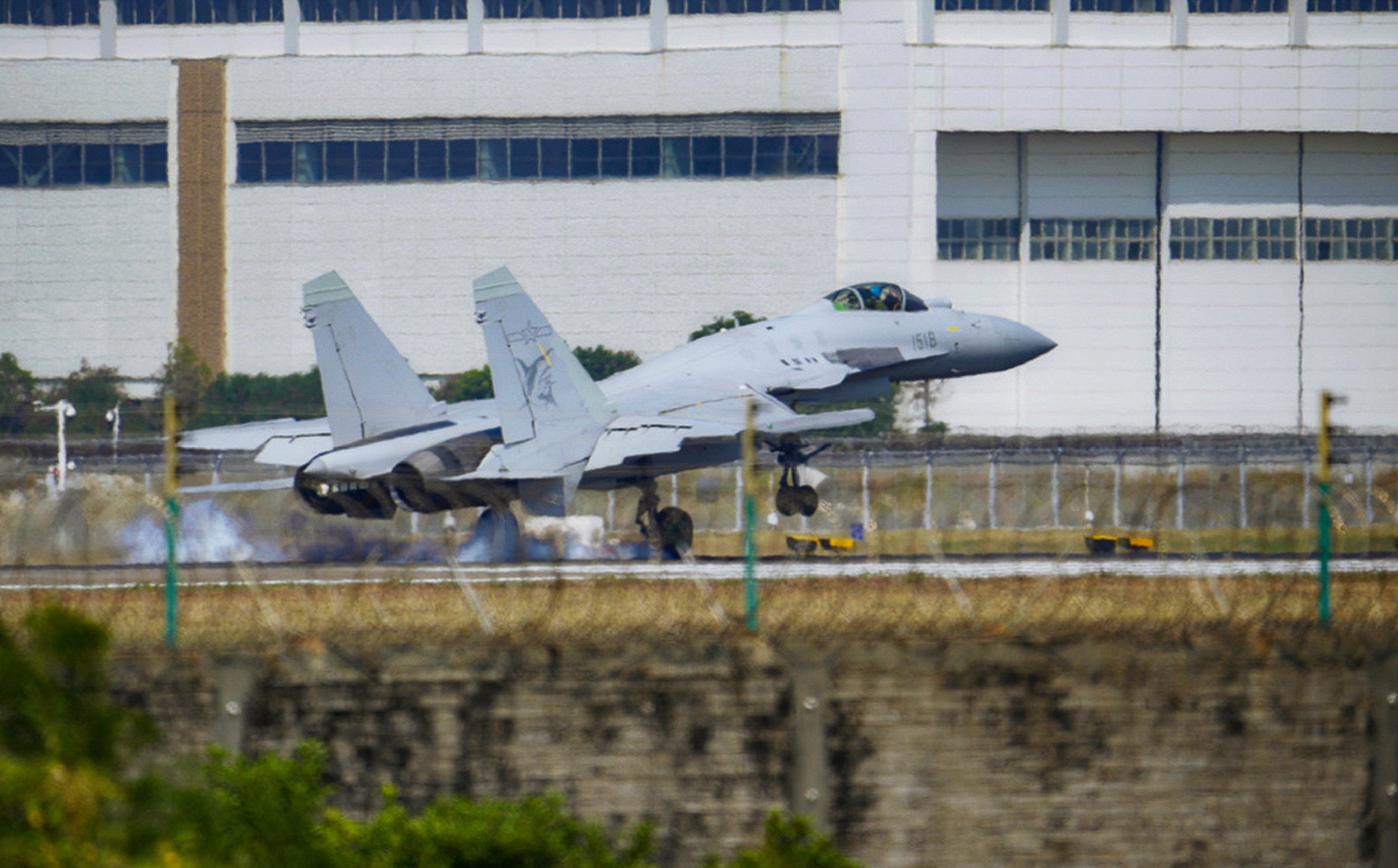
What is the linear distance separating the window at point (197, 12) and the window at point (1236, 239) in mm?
37871

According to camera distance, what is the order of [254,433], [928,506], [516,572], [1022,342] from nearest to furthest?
[516,572]
[928,506]
[254,433]
[1022,342]

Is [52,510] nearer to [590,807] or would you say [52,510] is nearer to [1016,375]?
[590,807]

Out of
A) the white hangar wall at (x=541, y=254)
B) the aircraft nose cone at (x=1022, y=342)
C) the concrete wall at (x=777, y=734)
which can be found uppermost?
the white hangar wall at (x=541, y=254)

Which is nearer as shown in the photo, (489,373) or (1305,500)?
(1305,500)

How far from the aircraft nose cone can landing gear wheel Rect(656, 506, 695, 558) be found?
1131 cm

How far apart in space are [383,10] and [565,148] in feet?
32.2

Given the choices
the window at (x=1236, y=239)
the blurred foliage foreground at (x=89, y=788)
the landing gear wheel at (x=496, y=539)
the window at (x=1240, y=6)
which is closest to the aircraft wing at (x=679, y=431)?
the landing gear wheel at (x=496, y=539)

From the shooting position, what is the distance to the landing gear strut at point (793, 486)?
64.2 feet

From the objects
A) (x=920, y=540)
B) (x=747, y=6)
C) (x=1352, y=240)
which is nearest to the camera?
(x=920, y=540)

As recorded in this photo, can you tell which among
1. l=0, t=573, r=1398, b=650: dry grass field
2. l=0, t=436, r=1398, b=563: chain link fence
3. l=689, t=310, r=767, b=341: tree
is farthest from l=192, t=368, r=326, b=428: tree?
l=0, t=573, r=1398, b=650: dry grass field

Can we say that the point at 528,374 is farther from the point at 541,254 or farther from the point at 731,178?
the point at 541,254

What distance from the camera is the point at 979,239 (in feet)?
203

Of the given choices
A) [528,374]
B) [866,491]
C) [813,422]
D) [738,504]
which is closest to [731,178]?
[528,374]

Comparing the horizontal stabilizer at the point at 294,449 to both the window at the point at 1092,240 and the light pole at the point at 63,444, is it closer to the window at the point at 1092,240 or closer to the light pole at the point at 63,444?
the light pole at the point at 63,444
